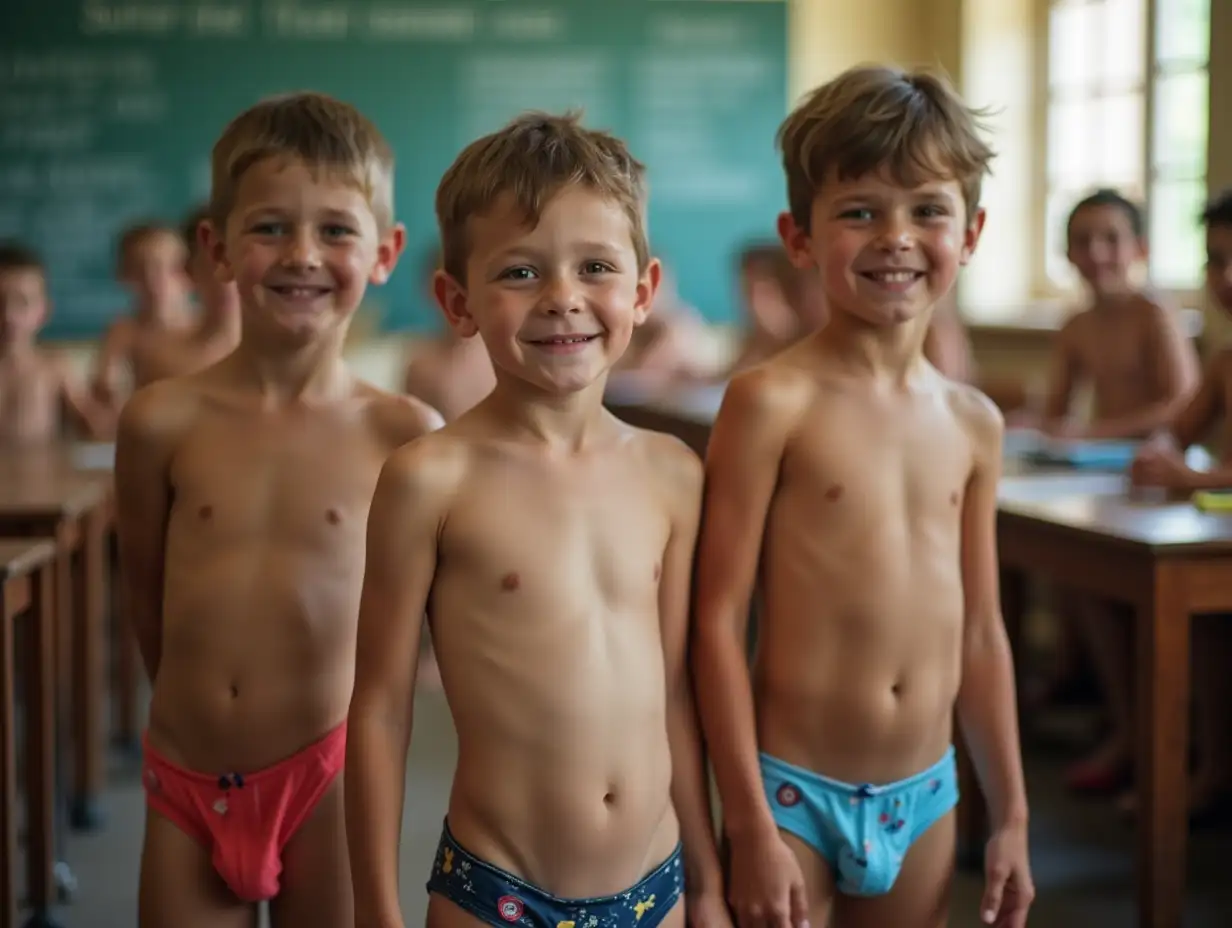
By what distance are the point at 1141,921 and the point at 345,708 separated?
1.49 m

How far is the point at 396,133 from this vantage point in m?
6.60

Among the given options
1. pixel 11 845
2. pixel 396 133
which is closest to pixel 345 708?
pixel 11 845

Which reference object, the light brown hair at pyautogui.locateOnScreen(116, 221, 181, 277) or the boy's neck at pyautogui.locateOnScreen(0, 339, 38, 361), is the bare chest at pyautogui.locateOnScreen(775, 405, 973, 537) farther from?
the light brown hair at pyautogui.locateOnScreen(116, 221, 181, 277)

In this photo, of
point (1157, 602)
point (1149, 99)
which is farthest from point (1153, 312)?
point (1157, 602)

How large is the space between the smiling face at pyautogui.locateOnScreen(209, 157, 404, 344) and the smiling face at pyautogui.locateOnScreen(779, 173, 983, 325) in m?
0.50

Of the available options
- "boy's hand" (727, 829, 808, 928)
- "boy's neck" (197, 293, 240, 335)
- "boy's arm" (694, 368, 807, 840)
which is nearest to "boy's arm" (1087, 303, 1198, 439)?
"boy's neck" (197, 293, 240, 335)

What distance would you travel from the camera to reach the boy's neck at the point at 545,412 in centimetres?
143

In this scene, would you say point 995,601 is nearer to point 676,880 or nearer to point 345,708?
point 676,880

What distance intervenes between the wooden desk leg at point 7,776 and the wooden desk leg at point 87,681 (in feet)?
3.09

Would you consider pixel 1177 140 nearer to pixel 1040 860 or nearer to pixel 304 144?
pixel 1040 860

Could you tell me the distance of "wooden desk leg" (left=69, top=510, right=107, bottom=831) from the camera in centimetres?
346

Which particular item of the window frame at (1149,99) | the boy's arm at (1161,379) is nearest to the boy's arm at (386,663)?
the boy's arm at (1161,379)

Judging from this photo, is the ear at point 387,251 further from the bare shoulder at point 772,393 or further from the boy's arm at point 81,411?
the boy's arm at point 81,411

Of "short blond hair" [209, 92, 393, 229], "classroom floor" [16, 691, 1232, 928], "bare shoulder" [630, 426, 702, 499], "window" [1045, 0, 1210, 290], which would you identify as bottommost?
"classroom floor" [16, 691, 1232, 928]
